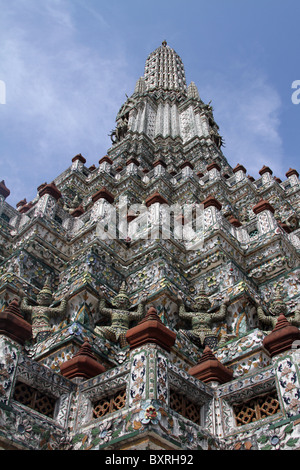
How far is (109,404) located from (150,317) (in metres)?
1.19

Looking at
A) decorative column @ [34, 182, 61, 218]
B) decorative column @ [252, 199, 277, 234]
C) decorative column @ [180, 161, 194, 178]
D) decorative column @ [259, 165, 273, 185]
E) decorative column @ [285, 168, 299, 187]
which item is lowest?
decorative column @ [252, 199, 277, 234]

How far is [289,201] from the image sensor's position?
20672mm

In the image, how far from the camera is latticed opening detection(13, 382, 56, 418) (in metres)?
5.68

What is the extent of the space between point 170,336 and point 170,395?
702 mm

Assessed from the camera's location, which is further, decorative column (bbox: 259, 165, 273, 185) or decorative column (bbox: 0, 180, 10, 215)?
decorative column (bbox: 259, 165, 273, 185)

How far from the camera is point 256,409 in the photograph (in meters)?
5.79

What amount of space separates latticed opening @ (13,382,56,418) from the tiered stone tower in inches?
0.8

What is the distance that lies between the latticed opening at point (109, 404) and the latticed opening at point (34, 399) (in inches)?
22.9

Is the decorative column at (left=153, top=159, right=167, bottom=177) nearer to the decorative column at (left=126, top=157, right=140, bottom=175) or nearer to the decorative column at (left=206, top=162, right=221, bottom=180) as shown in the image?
the decorative column at (left=126, top=157, right=140, bottom=175)

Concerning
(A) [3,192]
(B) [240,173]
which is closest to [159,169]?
(B) [240,173]

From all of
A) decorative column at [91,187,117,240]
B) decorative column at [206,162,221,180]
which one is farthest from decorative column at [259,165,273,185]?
decorative column at [91,187,117,240]

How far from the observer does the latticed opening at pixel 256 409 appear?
18.5 feet

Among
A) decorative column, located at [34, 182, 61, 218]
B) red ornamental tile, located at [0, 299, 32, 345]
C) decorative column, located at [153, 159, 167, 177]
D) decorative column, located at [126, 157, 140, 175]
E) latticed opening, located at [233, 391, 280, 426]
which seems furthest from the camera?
decorative column, located at [126, 157, 140, 175]
